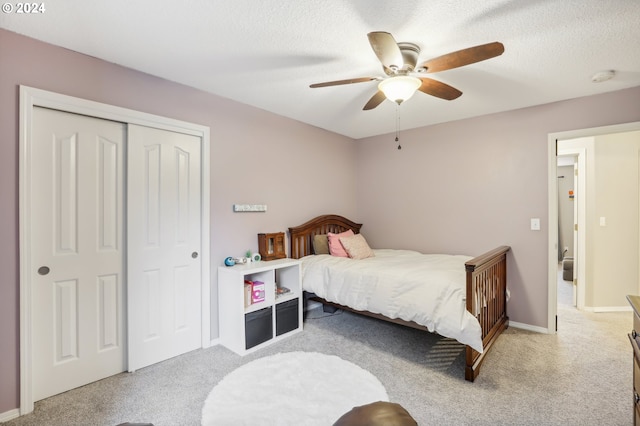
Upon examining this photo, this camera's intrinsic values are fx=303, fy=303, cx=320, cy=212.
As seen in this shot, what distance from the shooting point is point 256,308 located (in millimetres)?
2820

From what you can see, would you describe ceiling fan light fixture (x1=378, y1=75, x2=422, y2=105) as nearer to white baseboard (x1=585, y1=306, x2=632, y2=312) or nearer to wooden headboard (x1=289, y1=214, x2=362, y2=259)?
wooden headboard (x1=289, y1=214, x2=362, y2=259)

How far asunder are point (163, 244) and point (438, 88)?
8.21 feet

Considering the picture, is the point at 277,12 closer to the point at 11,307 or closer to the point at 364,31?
the point at 364,31

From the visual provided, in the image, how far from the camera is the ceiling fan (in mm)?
1593

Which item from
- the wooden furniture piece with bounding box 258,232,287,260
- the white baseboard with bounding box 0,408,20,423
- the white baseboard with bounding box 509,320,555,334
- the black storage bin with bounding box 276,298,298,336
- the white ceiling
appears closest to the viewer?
the white ceiling

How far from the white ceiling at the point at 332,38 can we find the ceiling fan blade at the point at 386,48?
0.23 metres

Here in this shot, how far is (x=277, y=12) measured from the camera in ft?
5.58

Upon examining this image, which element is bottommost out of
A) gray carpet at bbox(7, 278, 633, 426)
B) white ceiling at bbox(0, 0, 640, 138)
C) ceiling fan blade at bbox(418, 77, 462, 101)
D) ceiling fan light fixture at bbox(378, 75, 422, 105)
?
gray carpet at bbox(7, 278, 633, 426)

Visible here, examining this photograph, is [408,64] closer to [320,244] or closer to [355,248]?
[355,248]

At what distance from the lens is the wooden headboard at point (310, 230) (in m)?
3.66

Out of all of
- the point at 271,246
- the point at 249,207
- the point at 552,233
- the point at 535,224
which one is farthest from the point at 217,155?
the point at 552,233

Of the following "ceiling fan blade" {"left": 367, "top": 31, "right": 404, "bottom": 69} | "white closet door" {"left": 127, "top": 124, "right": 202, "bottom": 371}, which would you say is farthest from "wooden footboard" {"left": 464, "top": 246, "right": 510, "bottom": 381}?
"white closet door" {"left": 127, "top": 124, "right": 202, "bottom": 371}

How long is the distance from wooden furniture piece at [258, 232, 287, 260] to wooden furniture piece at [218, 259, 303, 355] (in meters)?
0.13

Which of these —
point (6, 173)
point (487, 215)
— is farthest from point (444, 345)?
point (6, 173)
